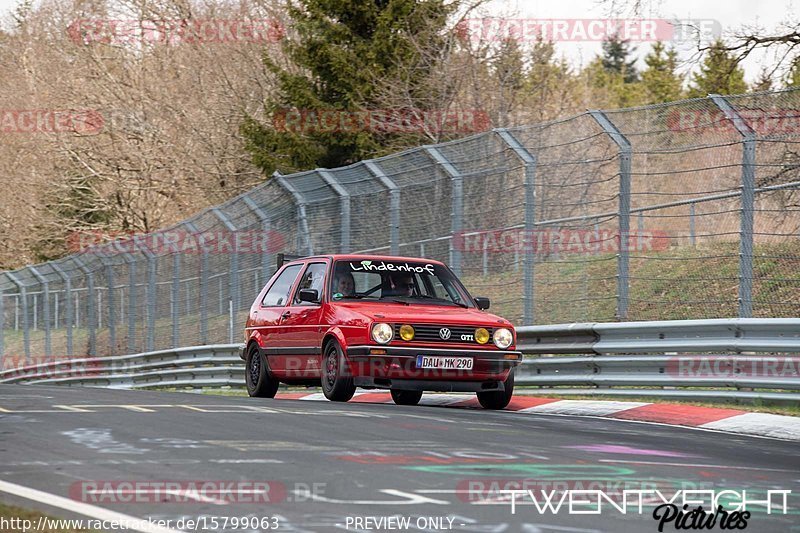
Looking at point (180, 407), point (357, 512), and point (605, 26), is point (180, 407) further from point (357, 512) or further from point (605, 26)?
point (605, 26)

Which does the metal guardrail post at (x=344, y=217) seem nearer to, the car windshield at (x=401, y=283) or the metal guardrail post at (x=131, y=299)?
the car windshield at (x=401, y=283)

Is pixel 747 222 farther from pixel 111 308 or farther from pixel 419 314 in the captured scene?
pixel 111 308

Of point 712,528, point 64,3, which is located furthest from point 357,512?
point 64,3

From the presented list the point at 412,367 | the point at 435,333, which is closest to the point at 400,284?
the point at 435,333

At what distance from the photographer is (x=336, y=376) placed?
42.6ft

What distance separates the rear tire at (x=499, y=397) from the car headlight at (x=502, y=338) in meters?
0.30

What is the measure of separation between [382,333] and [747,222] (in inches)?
141

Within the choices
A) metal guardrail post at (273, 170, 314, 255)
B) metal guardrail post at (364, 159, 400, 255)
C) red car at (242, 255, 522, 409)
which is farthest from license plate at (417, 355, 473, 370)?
metal guardrail post at (273, 170, 314, 255)

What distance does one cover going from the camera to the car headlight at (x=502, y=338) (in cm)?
1292

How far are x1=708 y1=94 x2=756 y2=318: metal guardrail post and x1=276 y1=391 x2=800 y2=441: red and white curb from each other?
3.65 ft

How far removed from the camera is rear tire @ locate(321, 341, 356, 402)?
42.0ft

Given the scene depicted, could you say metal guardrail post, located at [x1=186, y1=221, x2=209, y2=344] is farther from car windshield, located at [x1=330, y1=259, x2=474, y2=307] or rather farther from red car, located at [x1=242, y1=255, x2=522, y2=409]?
car windshield, located at [x1=330, y1=259, x2=474, y2=307]

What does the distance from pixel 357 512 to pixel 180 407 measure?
5667 mm

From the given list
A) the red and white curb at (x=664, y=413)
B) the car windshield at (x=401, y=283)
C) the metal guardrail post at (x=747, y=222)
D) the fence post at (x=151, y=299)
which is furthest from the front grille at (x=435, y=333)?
the fence post at (x=151, y=299)
